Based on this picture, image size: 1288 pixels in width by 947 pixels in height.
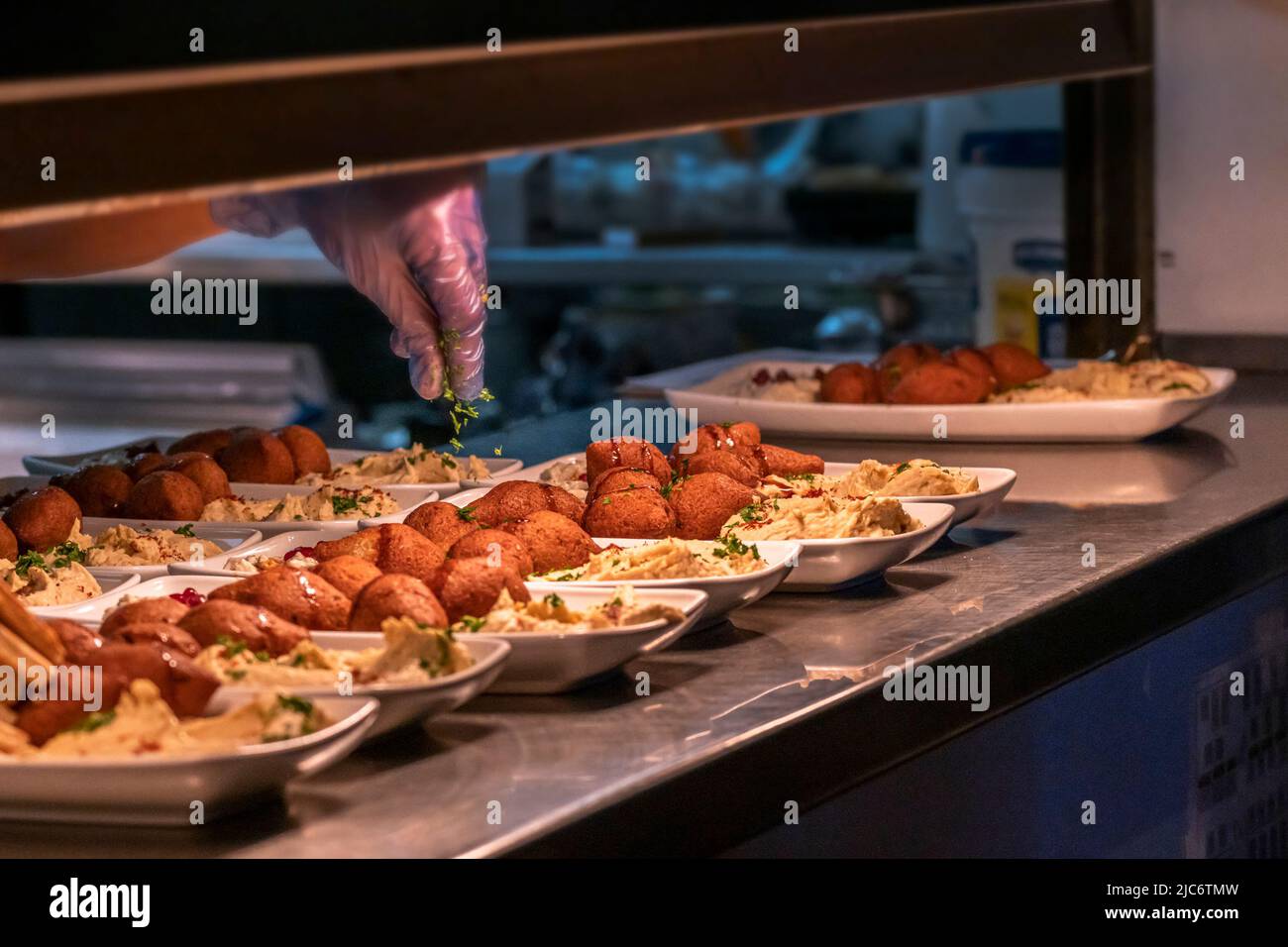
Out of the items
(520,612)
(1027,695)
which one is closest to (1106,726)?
(1027,695)

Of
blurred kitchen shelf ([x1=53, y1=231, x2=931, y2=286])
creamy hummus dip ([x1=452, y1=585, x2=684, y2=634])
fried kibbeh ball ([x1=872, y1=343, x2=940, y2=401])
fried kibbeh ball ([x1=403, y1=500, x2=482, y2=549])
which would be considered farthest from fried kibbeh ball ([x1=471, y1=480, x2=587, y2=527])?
blurred kitchen shelf ([x1=53, y1=231, x2=931, y2=286])

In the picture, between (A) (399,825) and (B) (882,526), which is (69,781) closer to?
(A) (399,825)

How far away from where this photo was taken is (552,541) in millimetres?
2053

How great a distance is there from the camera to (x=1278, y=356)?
13.8 ft

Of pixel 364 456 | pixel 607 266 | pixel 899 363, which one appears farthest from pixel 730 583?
pixel 607 266

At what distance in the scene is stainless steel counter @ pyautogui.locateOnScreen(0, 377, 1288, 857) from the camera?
4.79ft

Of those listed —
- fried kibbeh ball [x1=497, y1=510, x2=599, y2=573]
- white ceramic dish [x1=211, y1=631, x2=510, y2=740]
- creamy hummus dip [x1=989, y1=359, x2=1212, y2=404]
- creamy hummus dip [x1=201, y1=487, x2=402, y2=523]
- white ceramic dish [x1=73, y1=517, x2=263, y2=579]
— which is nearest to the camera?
white ceramic dish [x1=211, y1=631, x2=510, y2=740]

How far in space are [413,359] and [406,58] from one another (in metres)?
0.87

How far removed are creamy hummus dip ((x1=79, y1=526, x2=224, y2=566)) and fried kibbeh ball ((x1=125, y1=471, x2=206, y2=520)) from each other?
0.51 ft

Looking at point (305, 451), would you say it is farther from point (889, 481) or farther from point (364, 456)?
point (889, 481)

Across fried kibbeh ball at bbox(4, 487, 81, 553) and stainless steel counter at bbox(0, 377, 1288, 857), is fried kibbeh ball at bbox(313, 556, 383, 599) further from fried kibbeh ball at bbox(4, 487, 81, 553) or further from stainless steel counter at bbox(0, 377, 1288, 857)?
fried kibbeh ball at bbox(4, 487, 81, 553)

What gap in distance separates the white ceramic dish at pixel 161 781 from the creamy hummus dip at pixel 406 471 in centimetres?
120

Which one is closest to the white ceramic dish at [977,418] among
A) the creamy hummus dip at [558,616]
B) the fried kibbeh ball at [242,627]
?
the creamy hummus dip at [558,616]

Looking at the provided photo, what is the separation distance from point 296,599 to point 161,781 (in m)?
0.38
